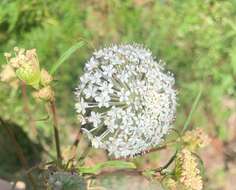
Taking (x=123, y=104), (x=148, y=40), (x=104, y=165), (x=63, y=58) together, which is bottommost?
(x=104, y=165)

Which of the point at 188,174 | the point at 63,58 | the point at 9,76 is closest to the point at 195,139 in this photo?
the point at 188,174

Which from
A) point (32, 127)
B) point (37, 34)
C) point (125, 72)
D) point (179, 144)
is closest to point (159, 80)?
point (125, 72)

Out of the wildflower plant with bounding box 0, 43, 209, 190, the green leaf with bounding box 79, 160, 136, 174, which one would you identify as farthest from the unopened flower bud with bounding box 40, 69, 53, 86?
the green leaf with bounding box 79, 160, 136, 174

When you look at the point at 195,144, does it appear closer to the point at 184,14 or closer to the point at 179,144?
the point at 179,144

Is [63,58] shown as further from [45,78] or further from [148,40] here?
[148,40]

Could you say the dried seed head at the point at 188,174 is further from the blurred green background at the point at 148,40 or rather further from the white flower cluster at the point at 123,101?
the blurred green background at the point at 148,40

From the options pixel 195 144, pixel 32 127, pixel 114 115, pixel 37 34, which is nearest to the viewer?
pixel 114 115

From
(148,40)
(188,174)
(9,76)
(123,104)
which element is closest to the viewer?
(188,174)

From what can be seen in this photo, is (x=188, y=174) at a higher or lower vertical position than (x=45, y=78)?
lower
